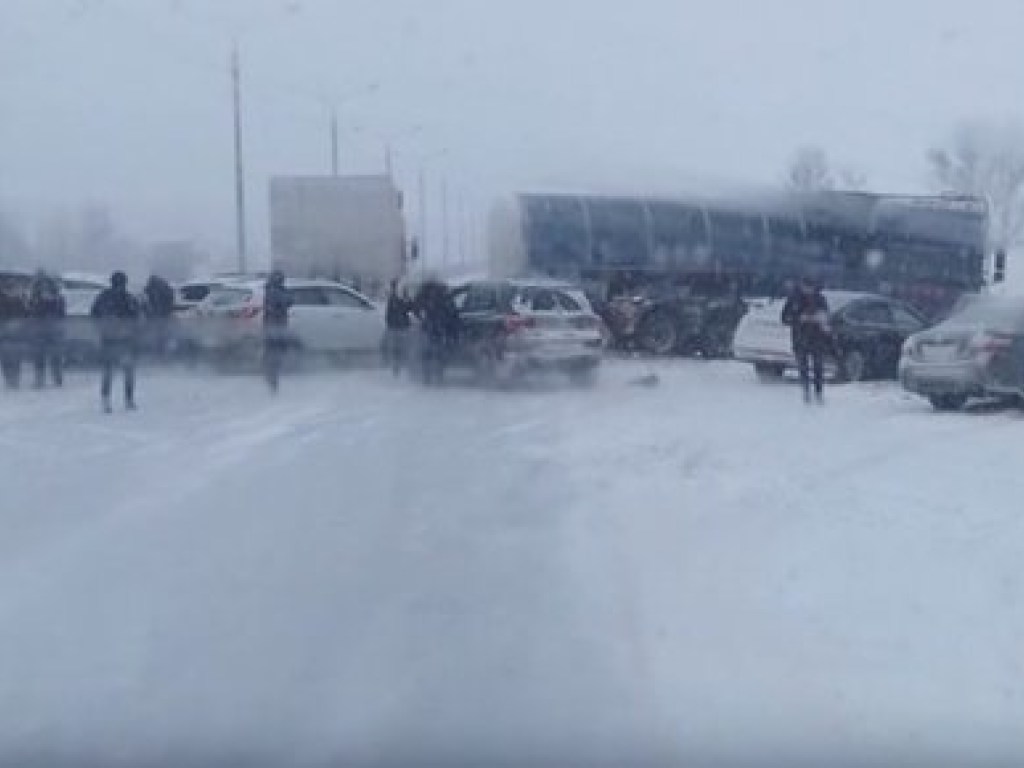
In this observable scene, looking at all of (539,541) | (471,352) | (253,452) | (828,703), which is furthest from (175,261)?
(471,352)

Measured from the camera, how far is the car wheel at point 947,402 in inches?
727

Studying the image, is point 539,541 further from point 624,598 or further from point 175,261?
point 175,261

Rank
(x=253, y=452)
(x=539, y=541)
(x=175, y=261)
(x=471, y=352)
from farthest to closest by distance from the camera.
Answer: (x=471, y=352), (x=253, y=452), (x=175, y=261), (x=539, y=541)

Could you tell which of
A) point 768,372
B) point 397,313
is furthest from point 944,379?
point 397,313

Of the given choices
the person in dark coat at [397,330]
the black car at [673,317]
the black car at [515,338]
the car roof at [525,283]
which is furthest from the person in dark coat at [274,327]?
the black car at [673,317]

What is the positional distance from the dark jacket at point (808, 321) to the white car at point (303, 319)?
22.5 feet

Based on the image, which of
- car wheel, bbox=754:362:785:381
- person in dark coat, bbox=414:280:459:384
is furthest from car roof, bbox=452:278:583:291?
car wheel, bbox=754:362:785:381

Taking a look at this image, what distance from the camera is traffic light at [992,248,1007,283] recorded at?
24.6 m

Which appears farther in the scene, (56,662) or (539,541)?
(539,541)

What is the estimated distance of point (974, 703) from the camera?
21.3 ft

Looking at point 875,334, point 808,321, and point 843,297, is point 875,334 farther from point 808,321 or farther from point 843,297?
point 808,321

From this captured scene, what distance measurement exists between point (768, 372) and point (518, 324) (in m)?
3.53

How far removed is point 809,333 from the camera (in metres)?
19.3

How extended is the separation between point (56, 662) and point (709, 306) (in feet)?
73.9
